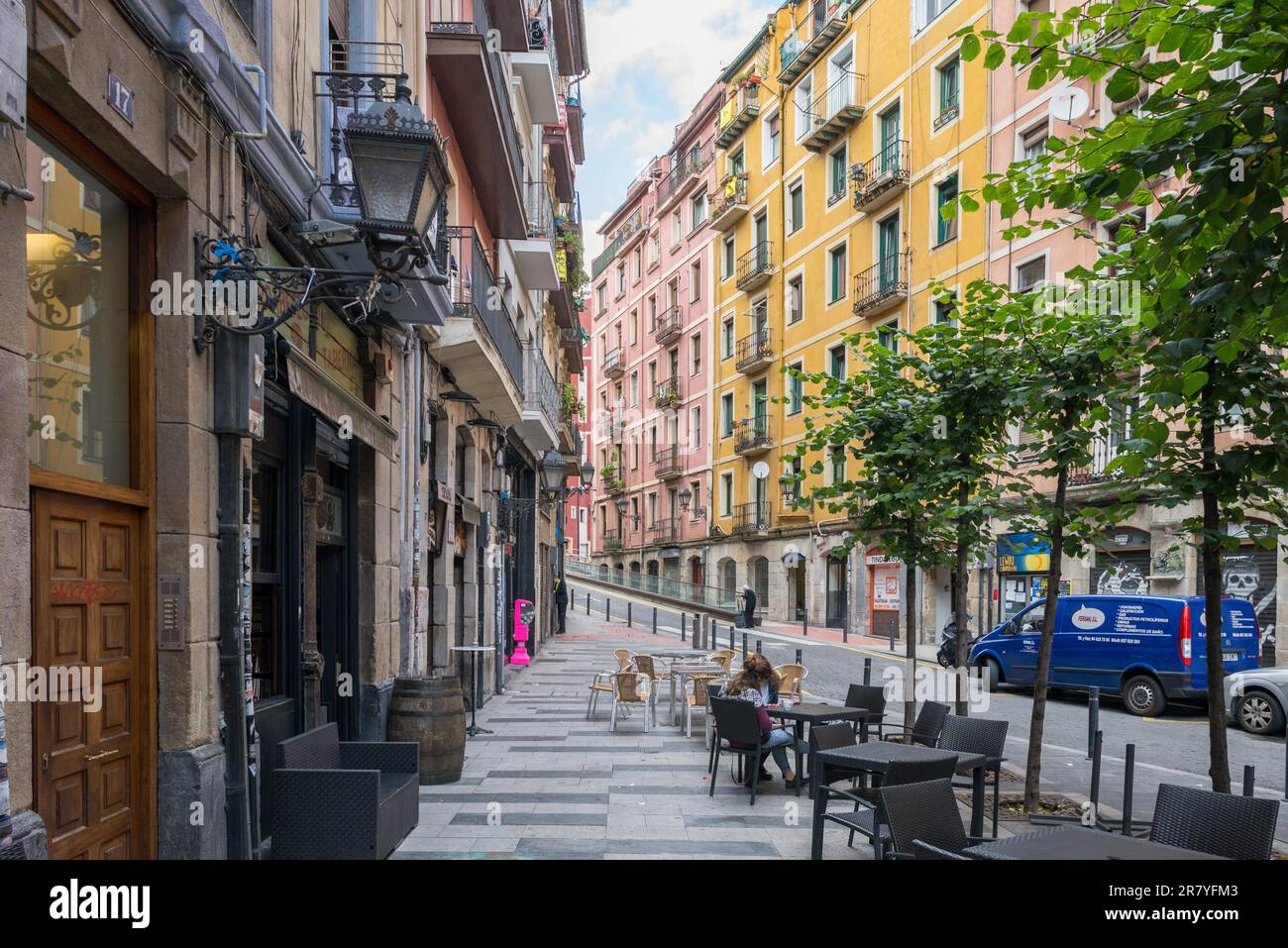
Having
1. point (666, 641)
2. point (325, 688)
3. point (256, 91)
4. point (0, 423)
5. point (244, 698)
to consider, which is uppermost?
point (256, 91)

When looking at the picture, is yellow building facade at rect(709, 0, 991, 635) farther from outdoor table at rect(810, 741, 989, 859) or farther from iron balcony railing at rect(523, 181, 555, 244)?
outdoor table at rect(810, 741, 989, 859)

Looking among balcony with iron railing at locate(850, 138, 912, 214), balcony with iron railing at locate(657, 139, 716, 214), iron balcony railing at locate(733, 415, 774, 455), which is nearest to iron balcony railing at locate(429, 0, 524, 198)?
balcony with iron railing at locate(850, 138, 912, 214)

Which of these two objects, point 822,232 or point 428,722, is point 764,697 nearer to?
point 428,722

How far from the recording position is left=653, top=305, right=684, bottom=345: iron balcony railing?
47.8 meters

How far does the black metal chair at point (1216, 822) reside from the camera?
458 centimetres

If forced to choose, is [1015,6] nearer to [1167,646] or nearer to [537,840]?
[1167,646]

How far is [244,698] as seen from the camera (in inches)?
222

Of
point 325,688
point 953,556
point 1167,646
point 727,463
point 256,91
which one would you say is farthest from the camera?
point 727,463

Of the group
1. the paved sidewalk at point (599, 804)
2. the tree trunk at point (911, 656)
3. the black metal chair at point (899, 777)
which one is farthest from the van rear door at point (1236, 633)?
the black metal chair at point (899, 777)

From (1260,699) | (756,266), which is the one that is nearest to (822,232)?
(756,266)

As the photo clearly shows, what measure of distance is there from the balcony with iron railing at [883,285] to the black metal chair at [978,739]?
23224 mm

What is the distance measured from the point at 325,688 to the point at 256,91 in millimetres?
5049

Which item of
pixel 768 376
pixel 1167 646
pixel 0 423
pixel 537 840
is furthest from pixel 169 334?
pixel 768 376

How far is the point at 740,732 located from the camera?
8.55m
